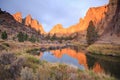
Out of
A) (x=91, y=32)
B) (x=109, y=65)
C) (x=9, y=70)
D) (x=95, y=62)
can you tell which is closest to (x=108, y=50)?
(x=95, y=62)

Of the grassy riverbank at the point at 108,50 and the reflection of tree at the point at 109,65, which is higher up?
the grassy riverbank at the point at 108,50

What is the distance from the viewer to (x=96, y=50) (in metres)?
60.4

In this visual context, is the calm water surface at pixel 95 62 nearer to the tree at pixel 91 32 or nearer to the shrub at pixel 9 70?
the shrub at pixel 9 70

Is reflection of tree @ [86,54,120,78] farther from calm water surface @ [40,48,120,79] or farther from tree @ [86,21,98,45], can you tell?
tree @ [86,21,98,45]

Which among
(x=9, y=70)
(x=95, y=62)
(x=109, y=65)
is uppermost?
(x=9, y=70)

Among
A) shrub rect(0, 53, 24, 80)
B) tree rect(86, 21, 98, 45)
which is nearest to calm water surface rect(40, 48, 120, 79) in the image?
shrub rect(0, 53, 24, 80)

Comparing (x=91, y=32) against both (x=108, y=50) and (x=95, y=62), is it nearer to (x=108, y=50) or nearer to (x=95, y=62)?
(x=108, y=50)

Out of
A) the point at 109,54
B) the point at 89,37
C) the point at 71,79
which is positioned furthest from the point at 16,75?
the point at 89,37

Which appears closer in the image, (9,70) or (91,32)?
(9,70)

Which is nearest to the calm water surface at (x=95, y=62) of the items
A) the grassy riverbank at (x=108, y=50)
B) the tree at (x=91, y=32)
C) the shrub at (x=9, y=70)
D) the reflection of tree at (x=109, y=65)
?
the reflection of tree at (x=109, y=65)

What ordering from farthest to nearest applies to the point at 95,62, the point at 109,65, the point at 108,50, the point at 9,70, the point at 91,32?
the point at 91,32 → the point at 108,50 → the point at 95,62 → the point at 109,65 → the point at 9,70

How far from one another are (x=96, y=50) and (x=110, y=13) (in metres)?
42.2

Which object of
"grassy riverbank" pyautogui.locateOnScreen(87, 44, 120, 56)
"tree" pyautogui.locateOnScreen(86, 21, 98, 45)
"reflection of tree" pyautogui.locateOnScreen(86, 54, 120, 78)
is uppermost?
"tree" pyautogui.locateOnScreen(86, 21, 98, 45)

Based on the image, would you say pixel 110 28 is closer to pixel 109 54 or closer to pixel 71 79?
pixel 109 54
